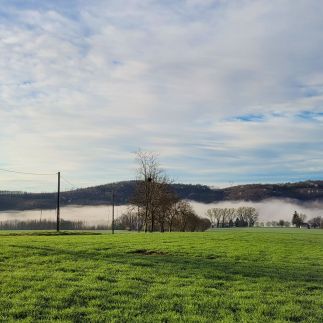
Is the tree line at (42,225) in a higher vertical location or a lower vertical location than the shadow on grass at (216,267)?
lower

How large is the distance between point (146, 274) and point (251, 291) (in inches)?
145

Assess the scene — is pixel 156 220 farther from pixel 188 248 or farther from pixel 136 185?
pixel 188 248

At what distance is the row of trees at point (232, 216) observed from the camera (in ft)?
545

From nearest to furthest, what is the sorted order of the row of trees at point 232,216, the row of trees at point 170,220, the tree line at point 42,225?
the row of trees at point 170,220
the tree line at point 42,225
the row of trees at point 232,216

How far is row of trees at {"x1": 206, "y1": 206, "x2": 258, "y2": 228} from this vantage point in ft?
545

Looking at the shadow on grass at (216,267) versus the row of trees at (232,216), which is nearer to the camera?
the shadow on grass at (216,267)

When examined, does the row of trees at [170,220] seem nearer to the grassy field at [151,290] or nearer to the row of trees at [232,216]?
the row of trees at [232,216]

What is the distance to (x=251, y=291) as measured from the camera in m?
12.5

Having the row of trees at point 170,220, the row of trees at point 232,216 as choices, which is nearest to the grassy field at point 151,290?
the row of trees at point 170,220

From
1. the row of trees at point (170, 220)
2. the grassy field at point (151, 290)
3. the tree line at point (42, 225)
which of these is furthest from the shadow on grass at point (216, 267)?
the tree line at point (42, 225)

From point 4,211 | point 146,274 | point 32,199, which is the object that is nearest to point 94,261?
point 146,274

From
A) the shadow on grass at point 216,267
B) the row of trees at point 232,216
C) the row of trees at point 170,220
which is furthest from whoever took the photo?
the row of trees at point 232,216

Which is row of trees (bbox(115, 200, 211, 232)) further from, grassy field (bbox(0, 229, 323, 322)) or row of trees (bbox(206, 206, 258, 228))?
grassy field (bbox(0, 229, 323, 322))

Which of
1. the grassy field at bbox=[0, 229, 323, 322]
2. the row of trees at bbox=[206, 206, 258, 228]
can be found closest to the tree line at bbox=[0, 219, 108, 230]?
the row of trees at bbox=[206, 206, 258, 228]
